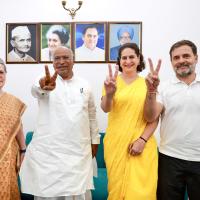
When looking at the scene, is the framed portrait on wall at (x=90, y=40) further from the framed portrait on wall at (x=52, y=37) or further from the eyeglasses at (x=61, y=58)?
the eyeglasses at (x=61, y=58)

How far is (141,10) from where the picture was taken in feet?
10.8

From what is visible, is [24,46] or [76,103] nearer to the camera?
[76,103]

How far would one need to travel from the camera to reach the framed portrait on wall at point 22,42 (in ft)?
11.0

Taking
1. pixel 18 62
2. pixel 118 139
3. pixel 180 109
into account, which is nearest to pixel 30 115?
pixel 18 62

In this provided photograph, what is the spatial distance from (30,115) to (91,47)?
1.07 metres


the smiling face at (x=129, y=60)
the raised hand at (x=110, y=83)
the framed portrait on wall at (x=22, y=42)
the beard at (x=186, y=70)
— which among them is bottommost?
the raised hand at (x=110, y=83)

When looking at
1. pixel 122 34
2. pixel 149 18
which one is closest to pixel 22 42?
pixel 122 34

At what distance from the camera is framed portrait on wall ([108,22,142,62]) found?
328cm

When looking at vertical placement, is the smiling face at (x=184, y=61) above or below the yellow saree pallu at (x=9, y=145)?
above

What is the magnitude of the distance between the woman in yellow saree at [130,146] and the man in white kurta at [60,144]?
7.3 inches

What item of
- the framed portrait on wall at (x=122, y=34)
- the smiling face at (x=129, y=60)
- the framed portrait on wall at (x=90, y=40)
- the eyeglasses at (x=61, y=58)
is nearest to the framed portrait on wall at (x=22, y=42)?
the framed portrait on wall at (x=90, y=40)

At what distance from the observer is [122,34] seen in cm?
329

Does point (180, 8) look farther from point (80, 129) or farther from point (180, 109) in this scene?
point (80, 129)

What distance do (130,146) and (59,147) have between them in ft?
1.59
